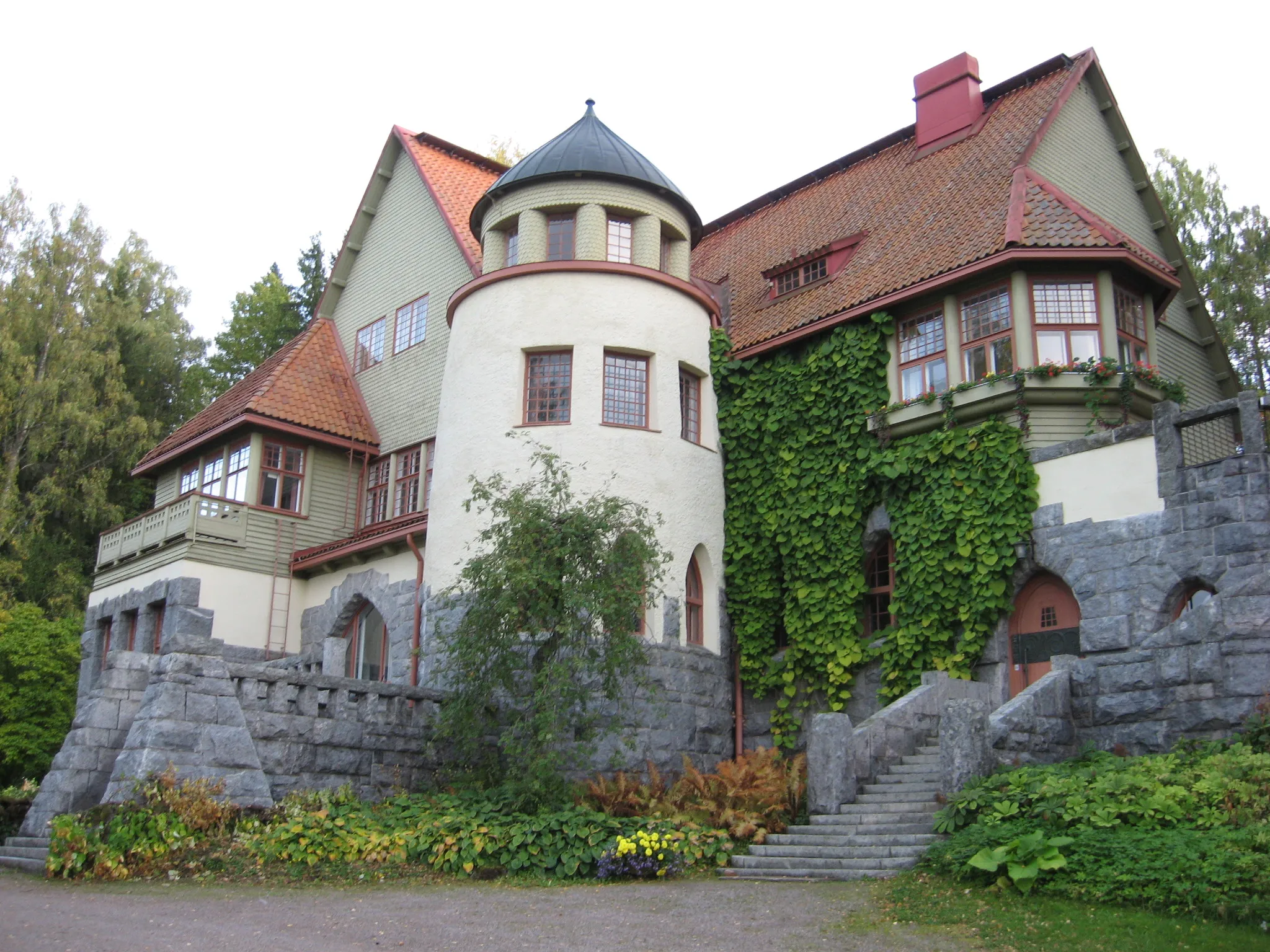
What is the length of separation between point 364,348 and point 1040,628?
1561 centimetres

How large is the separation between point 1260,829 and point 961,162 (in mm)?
14751

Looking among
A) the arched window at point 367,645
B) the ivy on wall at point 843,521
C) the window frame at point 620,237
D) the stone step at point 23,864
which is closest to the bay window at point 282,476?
the arched window at point 367,645

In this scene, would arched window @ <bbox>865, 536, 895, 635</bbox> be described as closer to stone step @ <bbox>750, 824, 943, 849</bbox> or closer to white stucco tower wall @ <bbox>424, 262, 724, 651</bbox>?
white stucco tower wall @ <bbox>424, 262, 724, 651</bbox>

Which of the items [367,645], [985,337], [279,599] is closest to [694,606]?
[985,337]

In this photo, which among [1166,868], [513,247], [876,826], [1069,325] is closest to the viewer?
[1166,868]

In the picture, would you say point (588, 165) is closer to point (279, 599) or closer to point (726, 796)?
point (279, 599)

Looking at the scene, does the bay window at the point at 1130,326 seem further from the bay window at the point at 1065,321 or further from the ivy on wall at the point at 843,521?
the ivy on wall at the point at 843,521

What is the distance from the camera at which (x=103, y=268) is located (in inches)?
1380

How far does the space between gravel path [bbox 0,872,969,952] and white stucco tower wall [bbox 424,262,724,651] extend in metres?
7.32

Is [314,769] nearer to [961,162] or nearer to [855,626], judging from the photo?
[855,626]

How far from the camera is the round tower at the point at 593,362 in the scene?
19.9m

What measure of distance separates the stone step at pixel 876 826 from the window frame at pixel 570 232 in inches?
419

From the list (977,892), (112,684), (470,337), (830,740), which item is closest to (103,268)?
(470,337)

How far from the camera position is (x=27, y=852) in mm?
14930
